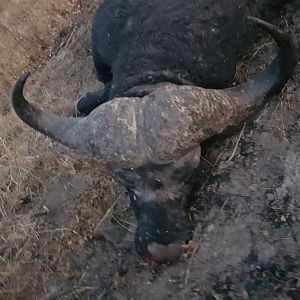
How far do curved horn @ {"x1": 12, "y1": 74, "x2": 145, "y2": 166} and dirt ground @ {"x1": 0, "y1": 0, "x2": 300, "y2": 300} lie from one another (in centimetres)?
54

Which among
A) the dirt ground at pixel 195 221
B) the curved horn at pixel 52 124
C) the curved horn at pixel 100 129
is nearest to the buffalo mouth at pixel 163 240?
the dirt ground at pixel 195 221

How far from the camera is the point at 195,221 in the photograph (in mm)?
3873

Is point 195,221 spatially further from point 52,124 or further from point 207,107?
point 52,124

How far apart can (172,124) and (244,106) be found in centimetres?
52

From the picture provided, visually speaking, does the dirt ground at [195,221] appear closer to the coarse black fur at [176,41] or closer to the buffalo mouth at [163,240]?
the buffalo mouth at [163,240]

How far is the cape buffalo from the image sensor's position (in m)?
3.53

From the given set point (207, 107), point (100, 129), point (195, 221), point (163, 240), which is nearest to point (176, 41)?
point (207, 107)

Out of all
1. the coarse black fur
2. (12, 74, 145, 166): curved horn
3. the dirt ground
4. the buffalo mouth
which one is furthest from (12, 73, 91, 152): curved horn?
the dirt ground

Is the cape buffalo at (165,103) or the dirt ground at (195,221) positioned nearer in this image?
the cape buffalo at (165,103)

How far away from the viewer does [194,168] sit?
3.68 m

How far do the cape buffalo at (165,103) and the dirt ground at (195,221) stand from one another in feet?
0.74

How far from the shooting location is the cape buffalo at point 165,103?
3.53 metres

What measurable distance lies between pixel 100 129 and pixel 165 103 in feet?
1.24

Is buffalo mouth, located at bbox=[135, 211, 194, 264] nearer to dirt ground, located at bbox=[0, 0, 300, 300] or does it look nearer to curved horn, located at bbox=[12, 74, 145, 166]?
dirt ground, located at bbox=[0, 0, 300, 300]
